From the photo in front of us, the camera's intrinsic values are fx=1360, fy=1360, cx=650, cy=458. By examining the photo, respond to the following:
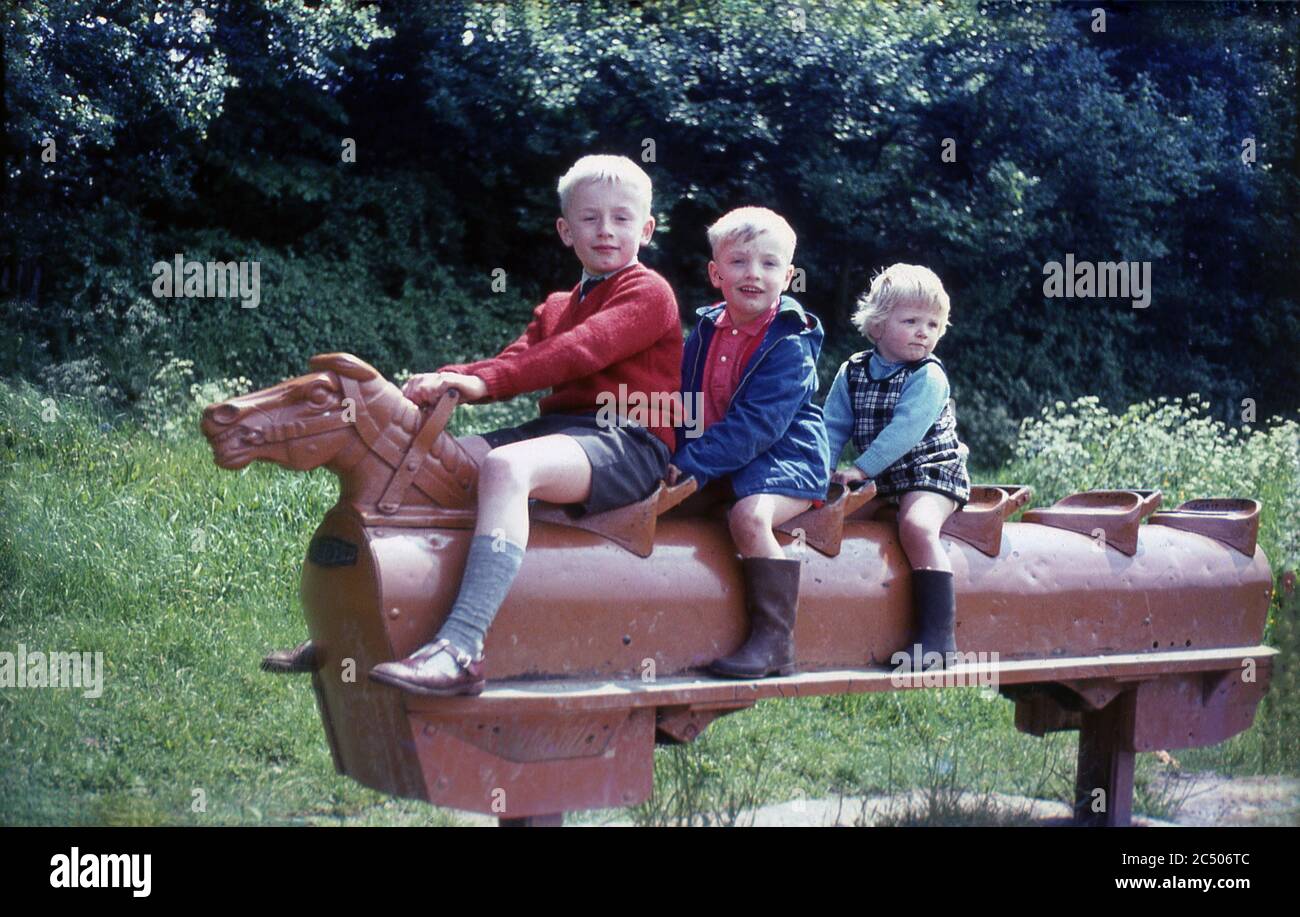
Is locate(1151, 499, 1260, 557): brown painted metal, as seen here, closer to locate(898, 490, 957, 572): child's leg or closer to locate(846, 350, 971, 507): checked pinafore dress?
locate(846, 350, 971, 507): checked pinafore dress

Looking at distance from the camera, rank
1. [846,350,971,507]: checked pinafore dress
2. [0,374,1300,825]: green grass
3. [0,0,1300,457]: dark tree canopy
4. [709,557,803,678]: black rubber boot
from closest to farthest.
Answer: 1. [709,557,803,678]: black rubber boot
2. [846,350,971,507]: checked pinafore dress
3. [0,374,1300,825]: green grass
4. [0,0,1300,457]: dark tree canopy

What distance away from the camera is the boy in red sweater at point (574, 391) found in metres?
3.46

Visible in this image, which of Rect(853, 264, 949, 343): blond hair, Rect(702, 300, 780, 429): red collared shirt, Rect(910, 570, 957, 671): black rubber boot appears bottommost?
Rect(910, 570, 957, 671): black rubber boot

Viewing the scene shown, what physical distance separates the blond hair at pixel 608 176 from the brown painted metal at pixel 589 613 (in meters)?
0.80

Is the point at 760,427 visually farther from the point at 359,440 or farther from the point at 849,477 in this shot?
the point at 359,440

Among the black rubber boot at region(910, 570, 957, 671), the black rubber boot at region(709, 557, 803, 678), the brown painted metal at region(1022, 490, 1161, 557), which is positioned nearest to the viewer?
the black rubber boot at region(709, 557, 803, 678)

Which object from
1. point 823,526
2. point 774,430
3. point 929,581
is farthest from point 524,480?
point 929,581

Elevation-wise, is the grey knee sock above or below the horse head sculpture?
below

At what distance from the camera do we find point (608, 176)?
3.95 m

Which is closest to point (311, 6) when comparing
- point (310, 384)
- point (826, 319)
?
point (826, 319)

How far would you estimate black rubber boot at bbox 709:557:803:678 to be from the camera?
391 cm

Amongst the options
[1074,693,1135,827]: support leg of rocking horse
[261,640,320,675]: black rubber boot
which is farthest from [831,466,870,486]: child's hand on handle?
[261,640,320,675]: black rubber boot

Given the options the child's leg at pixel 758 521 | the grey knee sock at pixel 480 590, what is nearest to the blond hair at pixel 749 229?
the child's leg at pixel 758 521

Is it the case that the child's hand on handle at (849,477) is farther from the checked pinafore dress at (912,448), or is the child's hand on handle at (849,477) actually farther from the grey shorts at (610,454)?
the grey shorts at (610,454)
